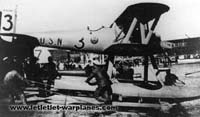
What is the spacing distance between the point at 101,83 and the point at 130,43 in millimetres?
474

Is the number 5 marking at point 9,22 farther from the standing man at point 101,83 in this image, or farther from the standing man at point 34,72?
the standing man at point 101,83

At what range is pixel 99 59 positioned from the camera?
10.6ft

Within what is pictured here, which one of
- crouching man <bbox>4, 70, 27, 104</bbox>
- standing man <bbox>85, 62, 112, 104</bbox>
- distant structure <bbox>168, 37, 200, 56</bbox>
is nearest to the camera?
crouching man <bbox>4, 70, 27, 104</bbox>

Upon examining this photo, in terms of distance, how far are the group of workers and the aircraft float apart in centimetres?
12

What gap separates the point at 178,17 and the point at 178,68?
500 millimetres

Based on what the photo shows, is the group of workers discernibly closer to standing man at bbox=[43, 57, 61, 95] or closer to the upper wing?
standing man at bbox=[43, 57, 61, 95]

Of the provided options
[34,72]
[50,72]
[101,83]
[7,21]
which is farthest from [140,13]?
[7,21]

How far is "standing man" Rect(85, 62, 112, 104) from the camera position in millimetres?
3191

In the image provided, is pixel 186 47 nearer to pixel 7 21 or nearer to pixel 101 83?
pixel 101 83

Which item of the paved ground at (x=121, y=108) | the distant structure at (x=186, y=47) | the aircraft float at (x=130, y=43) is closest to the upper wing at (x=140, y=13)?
the aircraft float at (x=130, y=43)

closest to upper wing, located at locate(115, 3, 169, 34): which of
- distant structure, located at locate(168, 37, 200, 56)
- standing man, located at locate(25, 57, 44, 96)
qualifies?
distant structure, located at locate(168, 37, 200, 56)

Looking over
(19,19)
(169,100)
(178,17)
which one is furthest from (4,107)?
(178,17)

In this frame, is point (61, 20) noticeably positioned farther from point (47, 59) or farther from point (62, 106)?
point (62, 106)

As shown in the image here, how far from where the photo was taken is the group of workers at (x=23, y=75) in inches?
121
